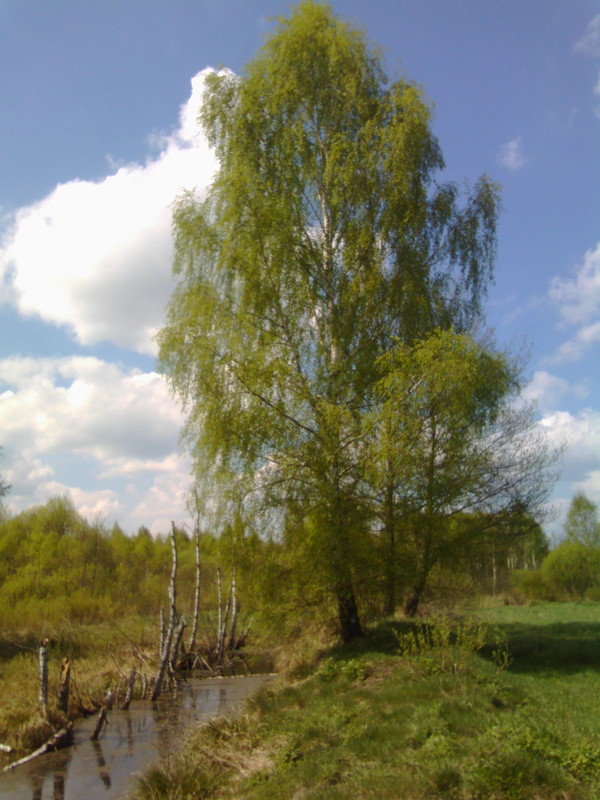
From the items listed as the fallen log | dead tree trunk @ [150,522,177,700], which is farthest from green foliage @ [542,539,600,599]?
the fallen log

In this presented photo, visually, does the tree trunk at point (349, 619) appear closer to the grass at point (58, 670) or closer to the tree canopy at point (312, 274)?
the tree canopy at point (312, 274)

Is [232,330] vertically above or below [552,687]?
above

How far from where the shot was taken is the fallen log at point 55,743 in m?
10.2

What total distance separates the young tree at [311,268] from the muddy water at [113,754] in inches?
150

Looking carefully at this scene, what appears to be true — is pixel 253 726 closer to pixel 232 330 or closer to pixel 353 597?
pixel 353 597

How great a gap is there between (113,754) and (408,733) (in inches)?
229

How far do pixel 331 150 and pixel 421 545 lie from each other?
8.17 metres

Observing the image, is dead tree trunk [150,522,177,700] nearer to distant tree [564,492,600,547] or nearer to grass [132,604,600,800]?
grass [132,604,600,800]

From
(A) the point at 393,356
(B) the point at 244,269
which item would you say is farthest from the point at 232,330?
(A) the point at 393,356

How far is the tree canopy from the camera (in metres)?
11.8

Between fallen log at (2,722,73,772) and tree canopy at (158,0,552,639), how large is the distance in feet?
15.4

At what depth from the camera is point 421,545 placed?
42.8 feet

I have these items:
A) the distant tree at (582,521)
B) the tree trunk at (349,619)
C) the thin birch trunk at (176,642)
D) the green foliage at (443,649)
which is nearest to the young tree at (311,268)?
the tree trunk at (349,619)

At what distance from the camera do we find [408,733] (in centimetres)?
743
